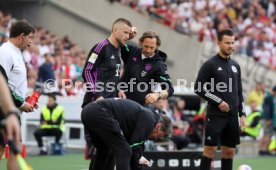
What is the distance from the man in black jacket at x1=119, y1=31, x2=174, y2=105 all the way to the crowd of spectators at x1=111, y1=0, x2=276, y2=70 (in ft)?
56.0

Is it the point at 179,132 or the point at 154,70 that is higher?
the point at 154,70

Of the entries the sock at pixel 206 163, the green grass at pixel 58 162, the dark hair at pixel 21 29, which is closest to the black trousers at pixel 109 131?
the dark hair at pixel 21 29

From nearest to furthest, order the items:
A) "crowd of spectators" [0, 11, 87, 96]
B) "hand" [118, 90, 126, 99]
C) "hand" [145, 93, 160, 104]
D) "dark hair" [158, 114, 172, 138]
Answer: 1. "dark hair" [158, 114, 172, 138]
2. "hand" [145, 93, 160, 104]
3. "hand" [118, 90, 126, 99]
4. "crowd of spectators" [0, 11, 87, 96]

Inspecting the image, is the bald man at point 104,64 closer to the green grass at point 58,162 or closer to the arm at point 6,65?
the arm at point 6,65

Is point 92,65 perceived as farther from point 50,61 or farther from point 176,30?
point 176,30

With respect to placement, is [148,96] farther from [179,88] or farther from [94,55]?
[179,88]

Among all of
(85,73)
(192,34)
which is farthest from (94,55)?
(192,34)

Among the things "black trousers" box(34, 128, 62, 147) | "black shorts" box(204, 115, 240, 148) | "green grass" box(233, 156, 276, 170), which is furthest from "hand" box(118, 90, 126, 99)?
"black trousers" box(34, 128, 62, 147)

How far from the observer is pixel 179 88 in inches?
961

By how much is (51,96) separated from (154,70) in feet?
28.0

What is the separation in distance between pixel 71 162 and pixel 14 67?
737 cm

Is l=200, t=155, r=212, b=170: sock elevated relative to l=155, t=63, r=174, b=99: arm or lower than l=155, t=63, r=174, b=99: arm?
lower

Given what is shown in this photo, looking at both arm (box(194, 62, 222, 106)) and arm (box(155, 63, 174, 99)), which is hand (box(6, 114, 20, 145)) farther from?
arm (box(194, 62, 222, 106))

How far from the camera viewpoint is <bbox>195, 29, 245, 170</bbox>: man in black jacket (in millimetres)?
13203
